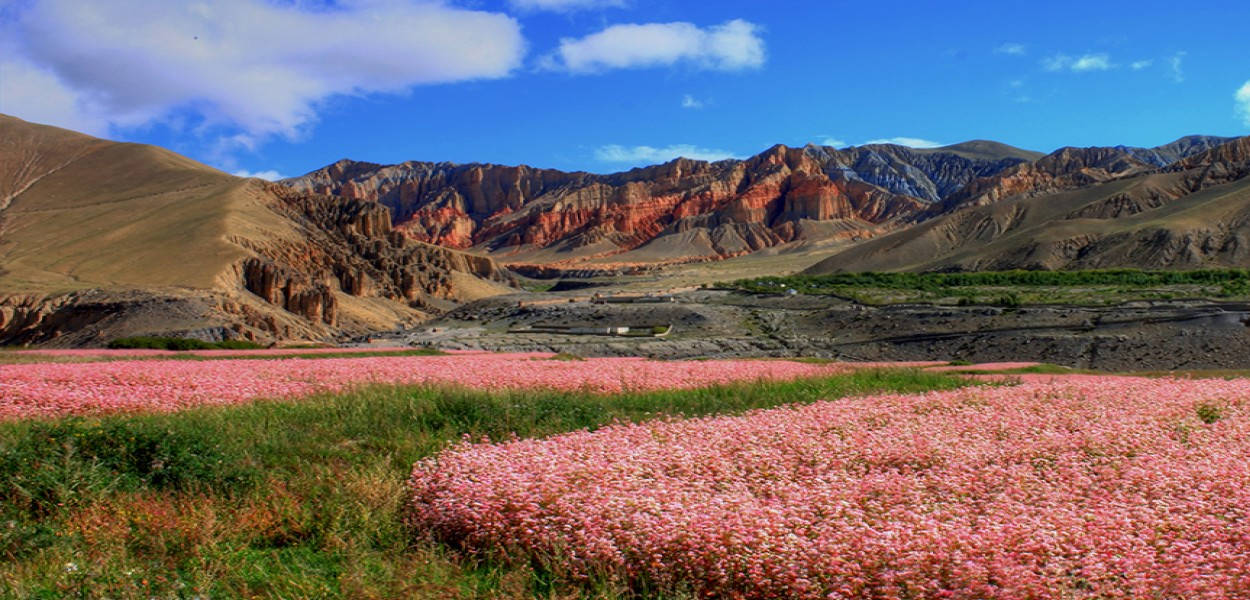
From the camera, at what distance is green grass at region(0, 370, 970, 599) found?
613 cm

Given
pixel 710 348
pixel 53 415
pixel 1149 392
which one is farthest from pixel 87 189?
pixel 1149 392

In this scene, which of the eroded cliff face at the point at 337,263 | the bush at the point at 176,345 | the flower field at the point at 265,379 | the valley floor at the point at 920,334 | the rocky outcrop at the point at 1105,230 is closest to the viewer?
the flower field at the point at 265,379

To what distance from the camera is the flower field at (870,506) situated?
18.4 feet

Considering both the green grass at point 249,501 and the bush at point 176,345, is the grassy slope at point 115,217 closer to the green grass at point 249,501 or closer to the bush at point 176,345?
the bush at point 176,345

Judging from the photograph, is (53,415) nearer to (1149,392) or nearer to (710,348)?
(1149,392)

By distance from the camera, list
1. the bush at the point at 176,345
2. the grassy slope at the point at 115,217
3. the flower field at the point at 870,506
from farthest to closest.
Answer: the grassy slope at the point at 115,217, the bush at the point at 176,345, the flower field at the point at 870,506

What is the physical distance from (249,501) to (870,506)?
575cm

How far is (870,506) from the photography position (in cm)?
705

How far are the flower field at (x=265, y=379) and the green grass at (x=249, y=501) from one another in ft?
7.85

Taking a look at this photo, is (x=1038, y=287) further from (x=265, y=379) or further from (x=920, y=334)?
(x=265, y=379)

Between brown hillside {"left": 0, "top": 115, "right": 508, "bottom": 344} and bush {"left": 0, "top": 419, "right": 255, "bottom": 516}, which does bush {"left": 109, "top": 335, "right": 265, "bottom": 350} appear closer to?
brown hillside {"left": 0, "top": 115, "right": 508, "bottom": 344}

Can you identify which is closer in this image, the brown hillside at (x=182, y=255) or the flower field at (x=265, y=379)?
the flower field at (x=265, y=379)

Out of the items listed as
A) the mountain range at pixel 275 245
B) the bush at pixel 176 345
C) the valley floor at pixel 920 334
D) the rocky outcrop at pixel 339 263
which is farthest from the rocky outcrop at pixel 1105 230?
the bush at pixel 176 345

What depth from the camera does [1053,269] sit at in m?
100
